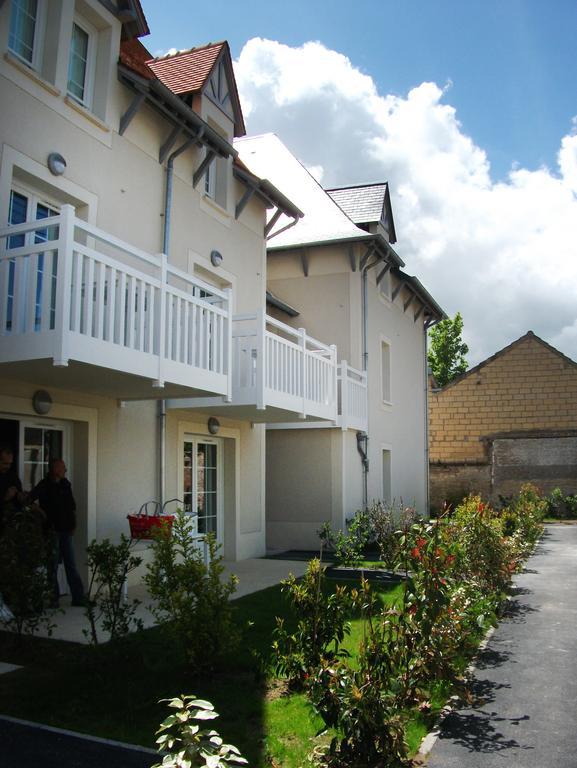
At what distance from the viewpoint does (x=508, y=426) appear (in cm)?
2692

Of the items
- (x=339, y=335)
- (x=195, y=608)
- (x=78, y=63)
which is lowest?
(x=195, y=608)

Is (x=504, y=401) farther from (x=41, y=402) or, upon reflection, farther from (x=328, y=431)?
(x=41, y=402)

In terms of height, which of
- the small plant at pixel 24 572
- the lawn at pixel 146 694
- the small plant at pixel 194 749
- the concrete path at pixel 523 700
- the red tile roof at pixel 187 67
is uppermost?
the red tile roof at pixel 187 67

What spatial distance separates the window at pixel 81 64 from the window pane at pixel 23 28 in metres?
0.62

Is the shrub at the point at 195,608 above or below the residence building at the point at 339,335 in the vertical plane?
below

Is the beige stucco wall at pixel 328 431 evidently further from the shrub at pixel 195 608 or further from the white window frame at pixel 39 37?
the shrub at pixel 195 608

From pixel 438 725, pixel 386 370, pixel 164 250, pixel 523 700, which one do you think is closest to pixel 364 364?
pixel 386 370

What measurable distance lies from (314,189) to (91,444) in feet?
37.9

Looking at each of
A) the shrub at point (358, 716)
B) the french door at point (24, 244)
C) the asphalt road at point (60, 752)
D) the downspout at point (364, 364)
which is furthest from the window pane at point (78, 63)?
the downspout at point (364, 364)

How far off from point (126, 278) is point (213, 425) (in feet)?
16.0

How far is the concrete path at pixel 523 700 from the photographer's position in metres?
4.42

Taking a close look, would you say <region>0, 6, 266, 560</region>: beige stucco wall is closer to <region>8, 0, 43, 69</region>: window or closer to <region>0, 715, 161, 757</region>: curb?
<region>8, 0, 43, 69</region>: window

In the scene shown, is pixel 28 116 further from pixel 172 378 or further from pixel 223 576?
pixel 223 576

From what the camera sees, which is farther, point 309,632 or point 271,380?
point 271,380
